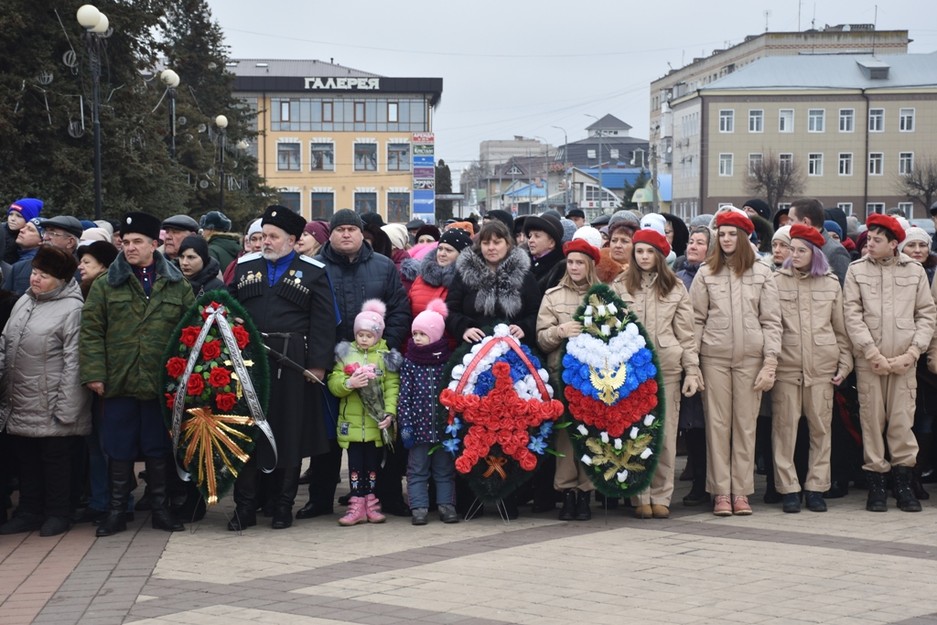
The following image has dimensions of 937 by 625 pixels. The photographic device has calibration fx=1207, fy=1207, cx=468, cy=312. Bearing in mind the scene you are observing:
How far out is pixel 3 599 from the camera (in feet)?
21.8

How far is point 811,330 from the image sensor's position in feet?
28.8

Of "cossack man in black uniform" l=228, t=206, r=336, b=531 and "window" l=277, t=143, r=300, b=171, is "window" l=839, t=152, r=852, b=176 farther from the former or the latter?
"cossack man in black uniform" l=228, t=206, r=336, b=531

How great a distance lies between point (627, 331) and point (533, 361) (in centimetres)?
68

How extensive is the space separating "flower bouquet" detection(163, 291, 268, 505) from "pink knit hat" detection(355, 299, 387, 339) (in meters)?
0.70

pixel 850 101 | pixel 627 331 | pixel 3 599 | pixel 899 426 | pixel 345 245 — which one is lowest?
pixel 3 599

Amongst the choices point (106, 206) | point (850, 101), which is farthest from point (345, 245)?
point (850, 101)

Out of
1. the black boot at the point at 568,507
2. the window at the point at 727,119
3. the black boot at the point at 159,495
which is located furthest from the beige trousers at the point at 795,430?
the window at the point at 727,119

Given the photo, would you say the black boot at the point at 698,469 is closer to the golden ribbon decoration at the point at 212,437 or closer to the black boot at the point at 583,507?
the black boot at the point at 583,507

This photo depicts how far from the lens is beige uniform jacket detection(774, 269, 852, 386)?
8758mm

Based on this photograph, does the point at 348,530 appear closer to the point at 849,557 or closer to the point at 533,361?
the point at 533,361

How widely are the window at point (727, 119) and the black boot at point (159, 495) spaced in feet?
247

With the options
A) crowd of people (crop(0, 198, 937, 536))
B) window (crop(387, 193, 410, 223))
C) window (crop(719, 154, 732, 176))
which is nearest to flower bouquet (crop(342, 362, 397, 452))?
crowd of people (crop(0, 198, 937, 536))

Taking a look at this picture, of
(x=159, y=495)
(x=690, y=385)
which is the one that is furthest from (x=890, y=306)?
(x=159, y=495)

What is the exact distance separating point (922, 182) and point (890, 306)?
70.5 m
